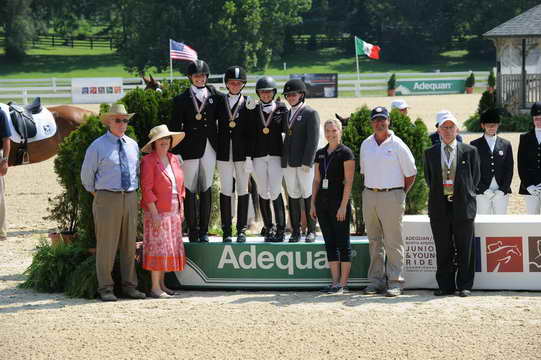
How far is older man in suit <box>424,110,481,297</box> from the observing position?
29.8 feet

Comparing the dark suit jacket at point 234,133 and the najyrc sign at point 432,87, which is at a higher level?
the najyrc sign at point 432,87

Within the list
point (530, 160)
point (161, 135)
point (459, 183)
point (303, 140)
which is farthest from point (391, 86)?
point (161, 135)

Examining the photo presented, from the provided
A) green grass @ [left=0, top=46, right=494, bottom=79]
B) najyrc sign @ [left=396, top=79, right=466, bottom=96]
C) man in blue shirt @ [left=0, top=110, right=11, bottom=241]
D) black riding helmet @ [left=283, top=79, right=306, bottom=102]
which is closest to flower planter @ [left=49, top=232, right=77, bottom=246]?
man in blue shirt @ [left=0, top=110, right=11, bottom=241]

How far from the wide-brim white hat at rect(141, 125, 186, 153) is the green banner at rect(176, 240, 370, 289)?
1104 millimetres

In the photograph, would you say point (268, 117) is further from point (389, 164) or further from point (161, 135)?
point (389, 164)

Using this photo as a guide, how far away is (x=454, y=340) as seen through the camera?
7473mm

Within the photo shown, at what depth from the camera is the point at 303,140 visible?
31.9ft

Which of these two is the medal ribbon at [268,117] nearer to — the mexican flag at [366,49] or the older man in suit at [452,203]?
the older man in suit at [452,203]

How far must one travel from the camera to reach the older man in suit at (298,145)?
9719 mm

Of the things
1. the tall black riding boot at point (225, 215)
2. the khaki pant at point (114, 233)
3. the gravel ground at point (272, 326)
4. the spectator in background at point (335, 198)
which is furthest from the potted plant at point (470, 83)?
the khaki pant at point (114, 233)

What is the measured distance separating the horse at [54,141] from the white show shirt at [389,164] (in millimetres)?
6387

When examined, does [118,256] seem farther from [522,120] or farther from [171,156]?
[522,120]

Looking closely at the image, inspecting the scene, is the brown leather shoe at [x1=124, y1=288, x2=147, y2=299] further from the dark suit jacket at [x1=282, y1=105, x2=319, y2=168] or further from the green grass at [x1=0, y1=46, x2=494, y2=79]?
the green grass at [x1=0, y1=46, x2=494, y2=79]

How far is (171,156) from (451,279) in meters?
2.91
